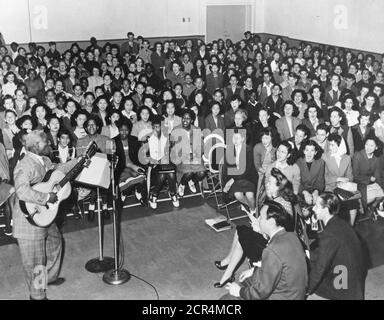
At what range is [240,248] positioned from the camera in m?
4.45

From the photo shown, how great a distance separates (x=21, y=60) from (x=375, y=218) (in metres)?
8.55

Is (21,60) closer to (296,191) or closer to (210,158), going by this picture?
(210,158)

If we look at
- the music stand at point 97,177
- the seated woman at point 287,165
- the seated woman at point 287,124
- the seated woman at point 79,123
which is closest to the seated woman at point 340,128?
the seated woman at point 287,124

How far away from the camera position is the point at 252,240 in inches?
171

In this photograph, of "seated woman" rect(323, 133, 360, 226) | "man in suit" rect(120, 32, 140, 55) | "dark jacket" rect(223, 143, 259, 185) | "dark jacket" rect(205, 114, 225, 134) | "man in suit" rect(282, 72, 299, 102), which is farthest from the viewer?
"man in suit" rect(120, 32, 140, 55)

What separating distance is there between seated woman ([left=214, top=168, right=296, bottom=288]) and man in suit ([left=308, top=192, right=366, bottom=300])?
0.38m

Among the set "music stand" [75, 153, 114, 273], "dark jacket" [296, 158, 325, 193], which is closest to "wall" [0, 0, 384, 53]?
"dark jacket" [296, 158, 325, 193]

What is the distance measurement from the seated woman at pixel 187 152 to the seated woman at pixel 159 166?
0.36ft

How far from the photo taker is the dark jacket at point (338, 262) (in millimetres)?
3885

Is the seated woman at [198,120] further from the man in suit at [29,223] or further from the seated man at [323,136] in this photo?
the man in suit at [29,223]

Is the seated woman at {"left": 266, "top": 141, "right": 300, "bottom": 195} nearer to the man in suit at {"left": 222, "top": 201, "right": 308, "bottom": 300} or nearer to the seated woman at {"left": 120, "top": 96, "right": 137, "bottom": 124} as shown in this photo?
the man in suit at {"left": 222, "top": 201, "right": 308, "bottom": 300}

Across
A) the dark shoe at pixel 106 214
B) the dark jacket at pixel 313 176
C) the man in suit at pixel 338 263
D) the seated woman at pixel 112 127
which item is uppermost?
the seated woman at pixel 112 127

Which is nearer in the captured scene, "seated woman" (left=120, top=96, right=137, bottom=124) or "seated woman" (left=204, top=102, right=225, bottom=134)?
"seated woman" (left=204, top=102, right=225, bottom=134)

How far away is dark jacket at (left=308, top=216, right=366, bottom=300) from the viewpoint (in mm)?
3885
